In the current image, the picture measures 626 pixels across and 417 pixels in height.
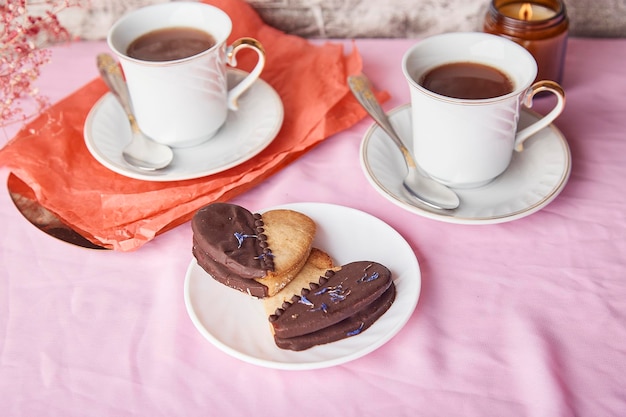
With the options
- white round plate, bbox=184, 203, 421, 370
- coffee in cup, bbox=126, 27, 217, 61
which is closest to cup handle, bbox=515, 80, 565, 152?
white round plate, bbox=184, 203, 421, 370

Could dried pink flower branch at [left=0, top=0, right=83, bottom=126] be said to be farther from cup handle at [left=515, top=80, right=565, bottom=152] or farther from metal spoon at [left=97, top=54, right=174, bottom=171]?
cup handle at [left=515, top=80, right=565, bottom=152]

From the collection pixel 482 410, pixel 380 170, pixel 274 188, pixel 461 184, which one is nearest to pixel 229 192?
pixel 274 188

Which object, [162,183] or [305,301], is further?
[162,183]

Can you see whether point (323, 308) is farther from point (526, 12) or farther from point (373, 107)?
point (526, 12)

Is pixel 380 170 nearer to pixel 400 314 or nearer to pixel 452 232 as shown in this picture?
pixel 452 232

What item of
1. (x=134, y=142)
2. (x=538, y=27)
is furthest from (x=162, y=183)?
(x=538, y=27)

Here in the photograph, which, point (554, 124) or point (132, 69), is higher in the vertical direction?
point (132, 69)
